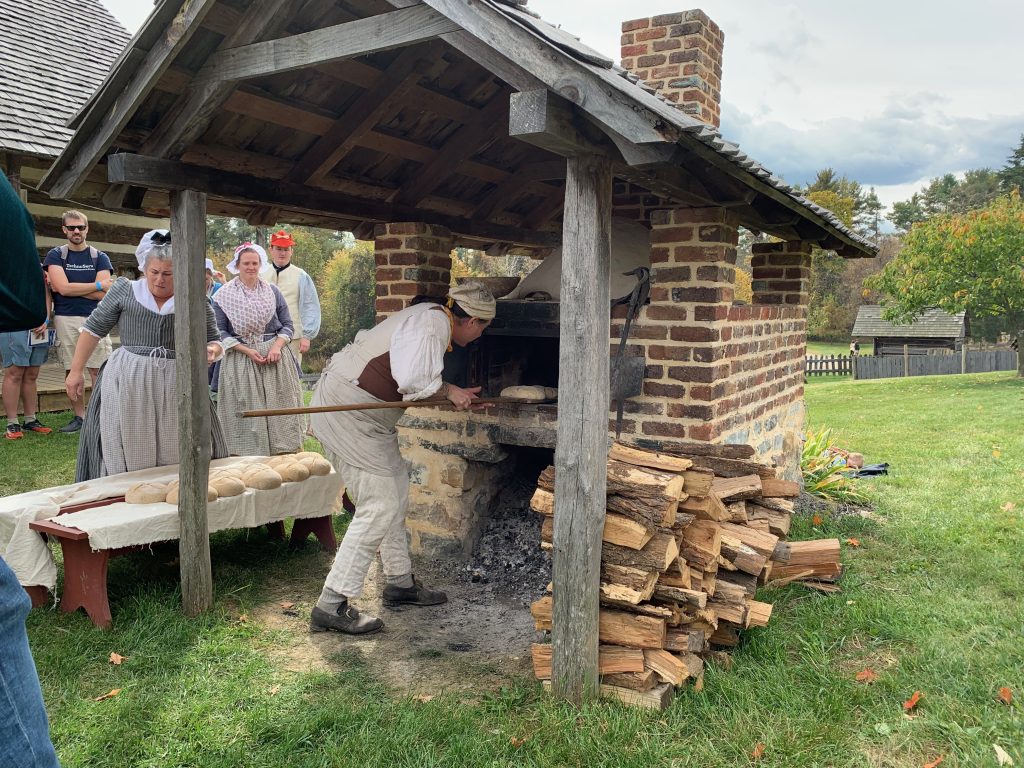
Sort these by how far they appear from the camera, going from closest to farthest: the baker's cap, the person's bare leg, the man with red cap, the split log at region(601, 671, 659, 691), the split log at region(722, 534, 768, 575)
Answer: the split log at region(601, 671, 659, 691) < the split log at region(722, 534, 768, 575) < the baker's cap < the man with red cap < the person's bare leg

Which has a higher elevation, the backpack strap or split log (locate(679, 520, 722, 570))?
the backpack strap

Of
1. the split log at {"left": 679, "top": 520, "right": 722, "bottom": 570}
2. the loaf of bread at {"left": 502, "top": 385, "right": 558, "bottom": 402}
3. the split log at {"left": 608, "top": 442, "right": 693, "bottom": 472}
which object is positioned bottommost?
the split log at {"left": 679, "top": 520, "right": 722, "bottom": 570}

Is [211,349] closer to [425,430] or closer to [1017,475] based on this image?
[425,430]

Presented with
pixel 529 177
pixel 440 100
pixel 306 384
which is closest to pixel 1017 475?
pixel 529 177

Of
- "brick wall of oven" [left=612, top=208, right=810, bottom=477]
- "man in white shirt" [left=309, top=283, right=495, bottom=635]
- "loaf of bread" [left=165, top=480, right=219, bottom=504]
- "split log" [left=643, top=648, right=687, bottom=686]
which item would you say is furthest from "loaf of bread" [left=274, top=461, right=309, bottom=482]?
"split log" [left=643, top=648, right=687, bottom=686]

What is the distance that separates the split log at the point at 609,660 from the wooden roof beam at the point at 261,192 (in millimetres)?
2851

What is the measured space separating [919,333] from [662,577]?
3418 cm

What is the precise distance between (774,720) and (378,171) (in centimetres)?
381

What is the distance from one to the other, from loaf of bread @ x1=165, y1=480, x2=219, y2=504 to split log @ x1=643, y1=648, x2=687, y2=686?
2582mm

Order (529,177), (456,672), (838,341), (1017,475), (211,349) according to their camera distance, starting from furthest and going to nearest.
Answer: (838,341)
(1017,475)
(529,177)
(211,349)
(456,672)

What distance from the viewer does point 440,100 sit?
14.8 ft

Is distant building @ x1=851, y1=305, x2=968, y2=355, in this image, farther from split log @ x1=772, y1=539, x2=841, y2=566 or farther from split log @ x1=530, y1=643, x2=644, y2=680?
split log @ x1=530, y1=643, x2=644, y2=680

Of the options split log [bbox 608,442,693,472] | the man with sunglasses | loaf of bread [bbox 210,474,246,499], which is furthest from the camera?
the man with sunglasses

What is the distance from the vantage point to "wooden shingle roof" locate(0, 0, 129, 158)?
9.22m
